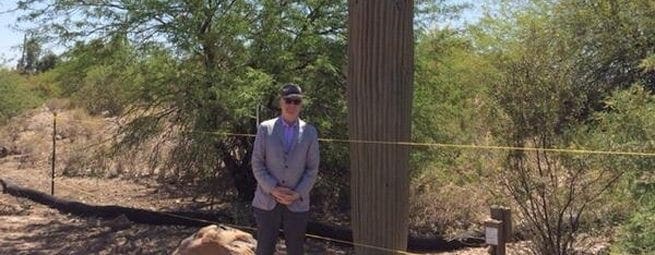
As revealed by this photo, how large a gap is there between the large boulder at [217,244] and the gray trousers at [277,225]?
28.6 inches

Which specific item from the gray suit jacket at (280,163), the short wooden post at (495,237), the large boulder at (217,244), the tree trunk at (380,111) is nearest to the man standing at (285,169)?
the gray suit jacket at (280,163)

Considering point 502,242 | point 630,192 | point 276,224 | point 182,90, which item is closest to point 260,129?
point 276,224

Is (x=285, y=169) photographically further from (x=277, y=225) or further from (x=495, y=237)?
(x=495, y=237)

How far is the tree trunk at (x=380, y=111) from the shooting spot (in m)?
5.52

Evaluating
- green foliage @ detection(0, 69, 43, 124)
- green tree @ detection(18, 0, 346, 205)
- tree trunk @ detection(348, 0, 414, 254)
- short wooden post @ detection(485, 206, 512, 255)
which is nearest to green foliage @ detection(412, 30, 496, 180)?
green tree @ detection(18, 0, 346, 205)

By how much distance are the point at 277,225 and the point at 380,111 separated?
4.45 ft

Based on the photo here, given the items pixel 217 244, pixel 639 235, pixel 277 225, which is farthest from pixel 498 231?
pixel 217 244

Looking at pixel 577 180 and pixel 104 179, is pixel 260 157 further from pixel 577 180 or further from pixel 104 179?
pixel 104 179

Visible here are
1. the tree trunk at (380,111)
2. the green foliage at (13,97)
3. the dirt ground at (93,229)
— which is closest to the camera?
the tree trunk at (380,111)

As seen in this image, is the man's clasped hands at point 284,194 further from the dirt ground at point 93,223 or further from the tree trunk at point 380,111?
the dirt ground at point 93,223

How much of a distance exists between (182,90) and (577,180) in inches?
215

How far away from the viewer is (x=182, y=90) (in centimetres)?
1104

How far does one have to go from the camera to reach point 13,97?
28266mm

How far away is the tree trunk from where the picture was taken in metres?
5.52
